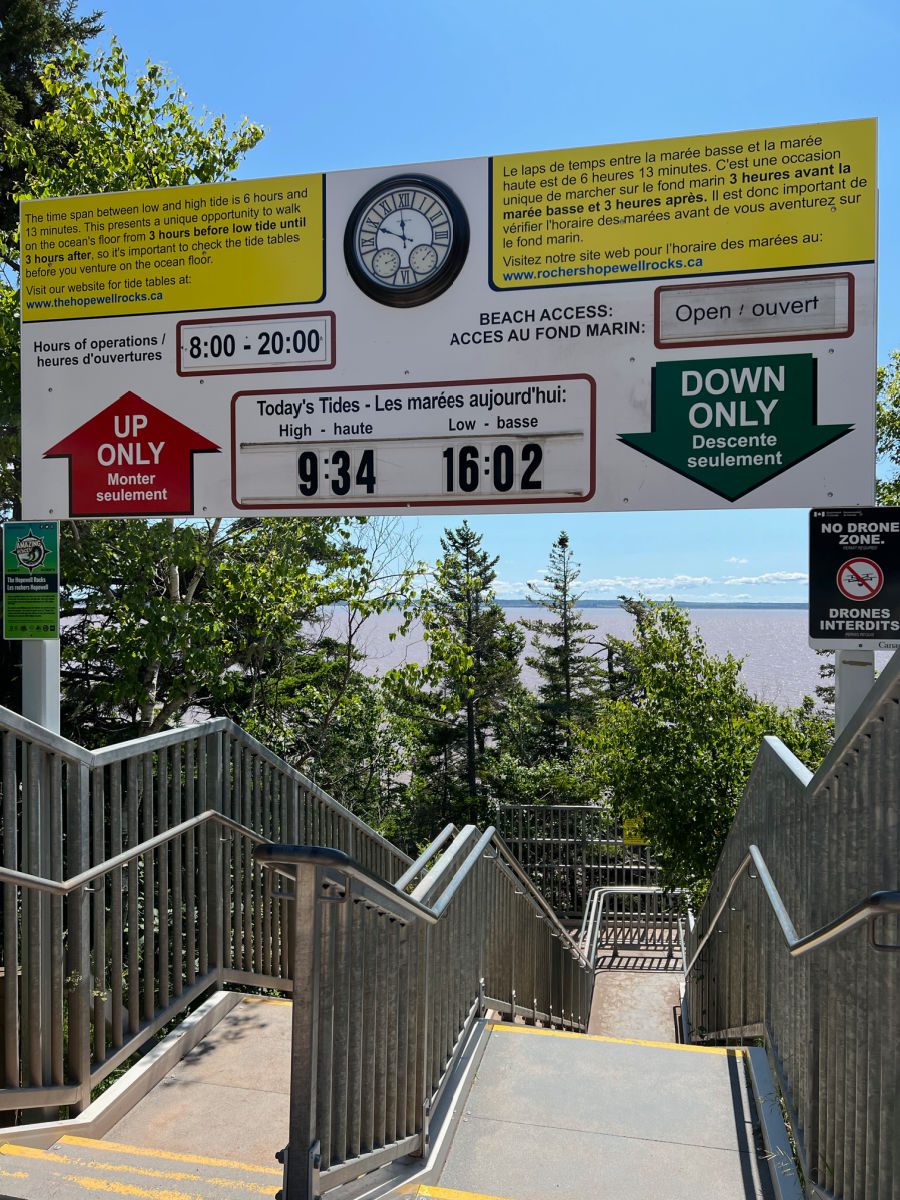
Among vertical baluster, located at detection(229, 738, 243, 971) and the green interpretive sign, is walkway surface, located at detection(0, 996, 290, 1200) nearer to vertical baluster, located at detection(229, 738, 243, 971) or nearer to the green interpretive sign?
vertical baluster, located at detection(229, 738, 243, 971)

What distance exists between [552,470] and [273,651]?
253 inches

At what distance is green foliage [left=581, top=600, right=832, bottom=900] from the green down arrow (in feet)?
22.1

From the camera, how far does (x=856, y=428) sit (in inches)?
155

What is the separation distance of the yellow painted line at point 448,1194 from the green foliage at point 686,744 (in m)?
8.05

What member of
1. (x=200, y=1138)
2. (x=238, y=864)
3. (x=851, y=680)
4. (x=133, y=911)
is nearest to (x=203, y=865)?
(x=238, y=864)

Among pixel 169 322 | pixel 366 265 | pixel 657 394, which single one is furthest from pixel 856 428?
pixel 169 322

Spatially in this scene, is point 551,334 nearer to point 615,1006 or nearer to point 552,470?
point 552,470

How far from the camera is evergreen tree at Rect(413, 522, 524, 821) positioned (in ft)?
94.1

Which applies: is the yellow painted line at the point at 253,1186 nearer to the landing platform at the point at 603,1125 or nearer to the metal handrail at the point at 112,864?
the landing platform at the point at 603,1125

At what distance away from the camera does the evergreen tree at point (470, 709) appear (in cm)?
2869

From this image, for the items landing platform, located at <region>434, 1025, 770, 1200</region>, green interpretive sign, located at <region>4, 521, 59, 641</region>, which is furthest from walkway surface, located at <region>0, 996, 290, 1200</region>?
green interpretive sign, located at <region>4, 521, 59, 641</region>

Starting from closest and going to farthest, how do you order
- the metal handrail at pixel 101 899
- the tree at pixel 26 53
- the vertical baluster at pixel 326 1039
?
the vertical baluster at pixel 326 1039 < the metal handrail at pixel 101 899 < the tree at pixel 26 53

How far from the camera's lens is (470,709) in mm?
30906

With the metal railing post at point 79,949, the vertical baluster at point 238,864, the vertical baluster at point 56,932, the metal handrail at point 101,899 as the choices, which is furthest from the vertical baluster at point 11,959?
the vertical baluster at point 238,864
